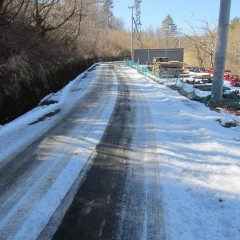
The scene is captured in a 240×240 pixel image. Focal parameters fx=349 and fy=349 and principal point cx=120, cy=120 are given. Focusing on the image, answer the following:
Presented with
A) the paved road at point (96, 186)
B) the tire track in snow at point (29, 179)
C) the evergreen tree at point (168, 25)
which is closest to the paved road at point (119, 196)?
the paved road at point (96, 186)

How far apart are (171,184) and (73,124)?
498cm

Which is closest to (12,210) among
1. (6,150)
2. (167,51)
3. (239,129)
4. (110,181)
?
(110,181)

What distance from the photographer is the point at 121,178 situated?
595 centimetres

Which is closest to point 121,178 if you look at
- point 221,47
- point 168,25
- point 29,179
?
point 29,179

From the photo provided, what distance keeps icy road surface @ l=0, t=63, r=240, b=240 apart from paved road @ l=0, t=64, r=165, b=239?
0.05 feet

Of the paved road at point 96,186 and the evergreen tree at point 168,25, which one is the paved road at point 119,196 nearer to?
the paved road at point 96,186

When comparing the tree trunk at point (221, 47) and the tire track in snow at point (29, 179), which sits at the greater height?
the tree trunk at point (221, 47)

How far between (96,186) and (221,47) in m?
9.55

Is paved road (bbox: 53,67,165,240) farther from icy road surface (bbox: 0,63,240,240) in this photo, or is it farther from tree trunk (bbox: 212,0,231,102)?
tree trunk (bbox: 212,0,231,102)

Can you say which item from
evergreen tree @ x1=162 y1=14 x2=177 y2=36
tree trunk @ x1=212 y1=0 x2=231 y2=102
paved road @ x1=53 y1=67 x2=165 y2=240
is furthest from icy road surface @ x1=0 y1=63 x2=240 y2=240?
evergreen tree @ x1=162 y1=14 x2=177 y2=36

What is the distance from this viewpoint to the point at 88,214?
4.68 metres

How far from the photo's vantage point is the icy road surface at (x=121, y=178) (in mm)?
4379

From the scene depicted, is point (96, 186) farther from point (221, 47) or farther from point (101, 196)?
point (221, 47)

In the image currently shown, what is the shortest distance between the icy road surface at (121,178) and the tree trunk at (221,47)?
3099 mm
